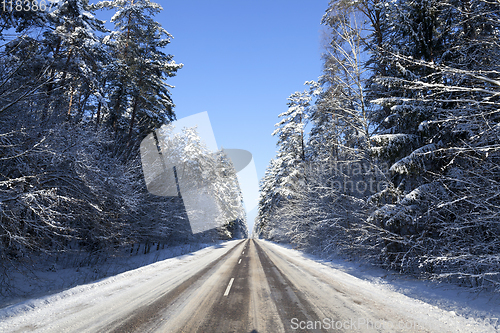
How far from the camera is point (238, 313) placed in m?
5.19

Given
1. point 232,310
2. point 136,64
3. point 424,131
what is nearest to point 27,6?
point 136,64

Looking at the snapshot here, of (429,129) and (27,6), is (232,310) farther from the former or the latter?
(27,6)

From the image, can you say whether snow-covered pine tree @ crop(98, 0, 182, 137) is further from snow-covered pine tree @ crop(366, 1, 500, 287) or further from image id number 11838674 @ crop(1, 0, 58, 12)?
snow-covered pine tree @ crop(366, 1, 500, 287)

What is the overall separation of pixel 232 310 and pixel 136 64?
17.0 meters

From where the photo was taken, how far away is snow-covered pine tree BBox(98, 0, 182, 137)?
53.2 ft

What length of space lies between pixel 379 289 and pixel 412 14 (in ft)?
32.9

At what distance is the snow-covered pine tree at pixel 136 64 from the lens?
16228 mm

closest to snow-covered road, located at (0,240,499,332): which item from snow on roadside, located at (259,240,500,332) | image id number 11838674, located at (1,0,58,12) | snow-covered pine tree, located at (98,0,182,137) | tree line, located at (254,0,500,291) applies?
snow on roadside, located at (259,240,500,332)

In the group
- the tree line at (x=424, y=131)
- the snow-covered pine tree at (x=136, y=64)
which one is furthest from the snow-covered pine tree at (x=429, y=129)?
the snow-covered pine tree at (x=136, y=64)

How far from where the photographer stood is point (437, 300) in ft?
20.0

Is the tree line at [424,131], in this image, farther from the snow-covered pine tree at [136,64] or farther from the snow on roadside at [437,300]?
the snow-covered pine tree at [136,64]

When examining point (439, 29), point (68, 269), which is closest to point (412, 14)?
point (439, 29)

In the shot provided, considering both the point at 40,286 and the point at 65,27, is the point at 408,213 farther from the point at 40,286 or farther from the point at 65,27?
the point at 65,27

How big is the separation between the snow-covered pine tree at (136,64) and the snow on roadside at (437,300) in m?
16.8
